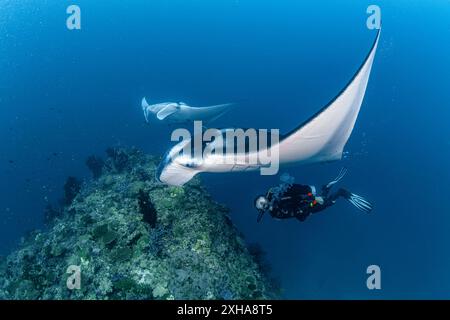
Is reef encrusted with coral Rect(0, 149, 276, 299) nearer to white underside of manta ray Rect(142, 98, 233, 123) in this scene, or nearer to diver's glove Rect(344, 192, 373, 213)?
diver's glove Rect(344, 192, 373, 213)

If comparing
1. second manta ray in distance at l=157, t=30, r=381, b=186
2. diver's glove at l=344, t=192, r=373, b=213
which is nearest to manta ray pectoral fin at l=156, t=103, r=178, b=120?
second manta ray in distance at l=157, t=30, r=381, b=186

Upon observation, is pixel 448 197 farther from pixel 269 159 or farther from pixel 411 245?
pixel 269 159

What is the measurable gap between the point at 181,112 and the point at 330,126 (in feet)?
21.5

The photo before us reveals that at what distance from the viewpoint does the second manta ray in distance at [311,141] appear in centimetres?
351

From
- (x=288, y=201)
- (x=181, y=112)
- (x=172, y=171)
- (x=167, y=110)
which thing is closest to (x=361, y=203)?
(x=288, y=201)

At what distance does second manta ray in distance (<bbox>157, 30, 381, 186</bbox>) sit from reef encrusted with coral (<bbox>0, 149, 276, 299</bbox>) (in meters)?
0.98

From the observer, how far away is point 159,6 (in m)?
54.4

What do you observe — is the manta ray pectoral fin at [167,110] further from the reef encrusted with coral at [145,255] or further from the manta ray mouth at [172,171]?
the manta ray mouth at [172,171]

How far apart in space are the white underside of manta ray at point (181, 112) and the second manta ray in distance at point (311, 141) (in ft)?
17.5

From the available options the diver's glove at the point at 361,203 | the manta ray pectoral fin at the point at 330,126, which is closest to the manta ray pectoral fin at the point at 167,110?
the manta ray pectoral fin at the point at 330,126

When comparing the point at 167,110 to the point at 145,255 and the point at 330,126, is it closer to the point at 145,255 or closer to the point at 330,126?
the point at 145,255

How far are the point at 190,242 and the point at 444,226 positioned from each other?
2215cm

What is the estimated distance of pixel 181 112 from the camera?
975cm
